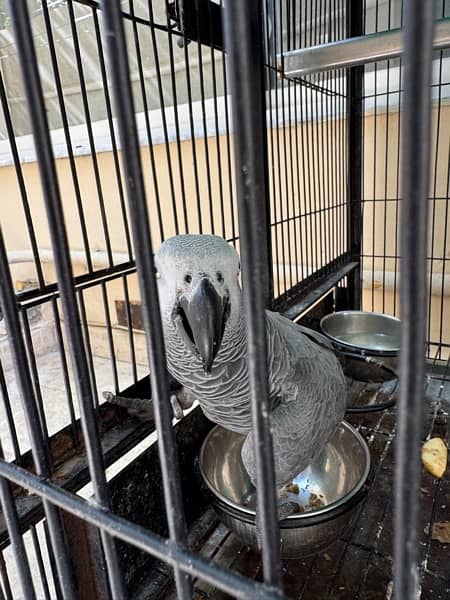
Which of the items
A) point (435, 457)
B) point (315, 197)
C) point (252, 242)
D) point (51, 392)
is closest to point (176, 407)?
point (435, 457)

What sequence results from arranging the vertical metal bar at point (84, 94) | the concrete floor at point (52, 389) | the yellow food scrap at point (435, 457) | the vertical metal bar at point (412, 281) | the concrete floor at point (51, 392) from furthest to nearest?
the concrete floor at point (52, 389)
the concrete floor at point (51, 392)
the yellow food scrap at point (435, 457)
the vertical metal bar at point (84, 94)
the vertical metal bar at point (412, 281)

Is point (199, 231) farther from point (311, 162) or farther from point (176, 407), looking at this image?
point (311, 162)

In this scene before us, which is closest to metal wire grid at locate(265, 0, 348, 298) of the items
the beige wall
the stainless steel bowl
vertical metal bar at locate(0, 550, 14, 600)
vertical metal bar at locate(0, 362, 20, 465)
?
the beige wall

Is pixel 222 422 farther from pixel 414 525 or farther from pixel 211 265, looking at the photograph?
pixel 414 525

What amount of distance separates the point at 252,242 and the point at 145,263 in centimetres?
7

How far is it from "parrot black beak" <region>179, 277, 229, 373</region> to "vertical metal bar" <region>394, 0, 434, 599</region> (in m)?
0.39

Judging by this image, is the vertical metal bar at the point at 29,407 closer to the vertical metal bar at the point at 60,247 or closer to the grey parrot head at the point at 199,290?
the vertical metal bar at the point at 60,247

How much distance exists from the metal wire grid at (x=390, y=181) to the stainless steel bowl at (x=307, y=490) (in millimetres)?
892

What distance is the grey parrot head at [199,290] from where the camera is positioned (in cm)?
59

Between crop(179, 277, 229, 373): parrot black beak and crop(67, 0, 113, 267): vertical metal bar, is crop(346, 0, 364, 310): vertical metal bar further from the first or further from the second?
crop(179, 277, 229, 373): parrot black beak

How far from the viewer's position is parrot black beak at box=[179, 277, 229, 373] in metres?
0.59

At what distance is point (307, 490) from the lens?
1109 mm

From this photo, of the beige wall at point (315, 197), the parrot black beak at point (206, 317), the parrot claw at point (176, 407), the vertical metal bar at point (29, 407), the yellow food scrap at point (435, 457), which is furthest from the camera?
the beige wall at point (315, 197)

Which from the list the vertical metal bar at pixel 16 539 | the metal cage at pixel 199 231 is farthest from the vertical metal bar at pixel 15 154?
the vertical metal bar at pixel 16 539
